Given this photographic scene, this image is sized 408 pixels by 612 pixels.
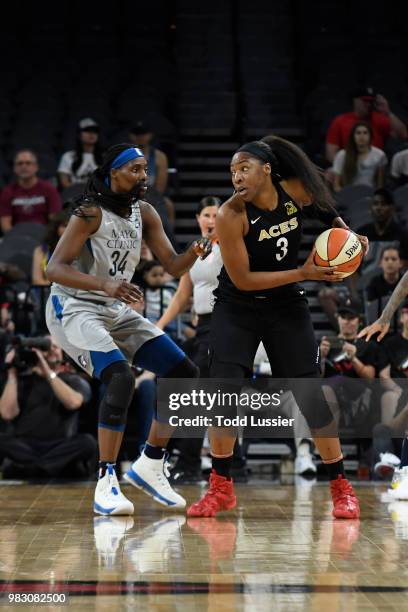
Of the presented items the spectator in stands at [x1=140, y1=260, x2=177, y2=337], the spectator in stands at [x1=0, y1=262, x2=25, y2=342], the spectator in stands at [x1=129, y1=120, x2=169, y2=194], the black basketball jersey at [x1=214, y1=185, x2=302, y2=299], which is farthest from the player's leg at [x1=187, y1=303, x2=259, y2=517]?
the spectator in stands at [x1=129, y1=120, x2=169, y2=194]

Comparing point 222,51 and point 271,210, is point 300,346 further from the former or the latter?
point 222,51

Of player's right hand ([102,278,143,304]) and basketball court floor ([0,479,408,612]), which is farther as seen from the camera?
player's right hand ([102,278,143,304])

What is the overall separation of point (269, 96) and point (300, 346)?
9.73 meters

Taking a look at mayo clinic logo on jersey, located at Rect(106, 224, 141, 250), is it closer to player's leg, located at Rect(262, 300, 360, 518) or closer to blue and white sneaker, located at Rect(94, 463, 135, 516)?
player's leg, located at Rect(262, 300, 360, 518)

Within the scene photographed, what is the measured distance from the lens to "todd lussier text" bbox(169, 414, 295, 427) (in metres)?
5.95

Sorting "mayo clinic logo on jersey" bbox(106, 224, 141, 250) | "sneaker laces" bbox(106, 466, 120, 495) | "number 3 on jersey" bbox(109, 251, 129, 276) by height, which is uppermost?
"mayo clinic logo on jersey" bbox(106, 224, 141, 250)

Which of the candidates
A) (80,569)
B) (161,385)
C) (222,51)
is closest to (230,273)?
(161,385)

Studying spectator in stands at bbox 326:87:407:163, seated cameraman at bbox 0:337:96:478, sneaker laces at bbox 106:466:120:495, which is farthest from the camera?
spectator in stands at bbox 326:87:407:163

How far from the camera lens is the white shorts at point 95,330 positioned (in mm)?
5973

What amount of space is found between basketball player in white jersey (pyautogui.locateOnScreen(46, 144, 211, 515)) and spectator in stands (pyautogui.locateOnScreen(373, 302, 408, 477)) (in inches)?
87.0

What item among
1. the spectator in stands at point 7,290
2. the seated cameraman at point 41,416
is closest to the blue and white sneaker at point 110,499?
the seated cameraman at point 41,416

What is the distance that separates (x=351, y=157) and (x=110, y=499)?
662 cm

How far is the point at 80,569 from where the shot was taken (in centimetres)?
441

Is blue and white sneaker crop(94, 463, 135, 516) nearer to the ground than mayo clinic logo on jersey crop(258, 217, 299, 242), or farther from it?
nearer to the ground
